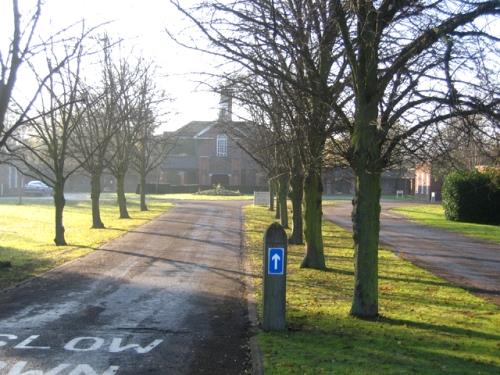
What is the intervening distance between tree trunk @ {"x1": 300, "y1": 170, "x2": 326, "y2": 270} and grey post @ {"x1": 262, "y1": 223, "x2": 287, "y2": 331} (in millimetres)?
6360

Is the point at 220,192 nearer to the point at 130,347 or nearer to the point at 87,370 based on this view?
the point at 130,347

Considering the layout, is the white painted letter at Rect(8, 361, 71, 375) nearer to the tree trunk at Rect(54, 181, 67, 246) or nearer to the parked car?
the tree trunk at Rect(54, 181, 67, 246)

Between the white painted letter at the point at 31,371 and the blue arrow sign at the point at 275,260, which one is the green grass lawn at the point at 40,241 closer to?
the white painted letter at the point at 31,371

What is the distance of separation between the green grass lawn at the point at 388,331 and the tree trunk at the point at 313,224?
701 millimetres

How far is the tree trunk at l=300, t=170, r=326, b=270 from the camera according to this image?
1453 cm

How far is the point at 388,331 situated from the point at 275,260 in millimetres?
1755

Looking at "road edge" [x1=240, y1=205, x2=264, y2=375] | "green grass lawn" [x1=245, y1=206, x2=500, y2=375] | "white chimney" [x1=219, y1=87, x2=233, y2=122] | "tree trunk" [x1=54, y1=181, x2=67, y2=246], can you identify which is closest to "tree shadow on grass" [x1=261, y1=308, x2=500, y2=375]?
"green grass lawn" [x1=245, y1=206, x2=500, y2=375]

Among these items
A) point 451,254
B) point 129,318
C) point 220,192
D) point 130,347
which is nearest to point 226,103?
point 451,254

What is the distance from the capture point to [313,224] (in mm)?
14742

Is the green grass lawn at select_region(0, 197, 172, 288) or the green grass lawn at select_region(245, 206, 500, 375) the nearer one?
the green grass lawn at select_region(245, 206, 500, 375)

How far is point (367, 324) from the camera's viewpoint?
8516 millimetres

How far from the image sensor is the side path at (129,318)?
255 inches

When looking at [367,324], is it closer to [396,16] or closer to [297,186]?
[396,16]

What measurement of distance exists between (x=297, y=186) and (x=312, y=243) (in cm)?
447
